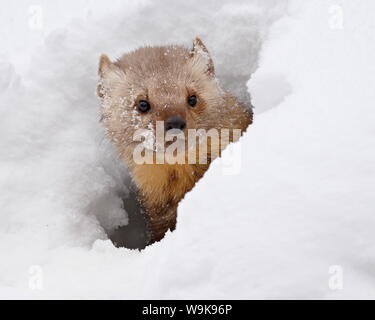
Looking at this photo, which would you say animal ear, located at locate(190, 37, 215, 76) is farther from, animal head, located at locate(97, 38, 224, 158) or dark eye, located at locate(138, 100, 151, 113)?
dark eye, located at locate(138, 100, 151, 113)

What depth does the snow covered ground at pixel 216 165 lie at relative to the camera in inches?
49.9

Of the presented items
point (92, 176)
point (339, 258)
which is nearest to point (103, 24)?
point (92, 176)

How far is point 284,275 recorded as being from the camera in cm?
122

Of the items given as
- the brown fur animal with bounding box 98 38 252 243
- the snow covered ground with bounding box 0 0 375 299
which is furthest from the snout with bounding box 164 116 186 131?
the snow covered ground with bounding box 0 0 375 299

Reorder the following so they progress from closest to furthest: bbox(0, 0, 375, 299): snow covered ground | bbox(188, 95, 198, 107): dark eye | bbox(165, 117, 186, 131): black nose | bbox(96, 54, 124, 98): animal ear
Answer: bbox(0, 0, 375, 299): snow covered ground
bbox(165, 117, 186, 131): black nose
bbox(188, 95, 198, 107): dark eye
bbox(96, 54, 124, 98): animal ear

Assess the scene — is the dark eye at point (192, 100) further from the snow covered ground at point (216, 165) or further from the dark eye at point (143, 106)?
the snow covered ground at point (216, 165)

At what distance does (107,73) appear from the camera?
2.81m

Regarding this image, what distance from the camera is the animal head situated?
8.26 feet

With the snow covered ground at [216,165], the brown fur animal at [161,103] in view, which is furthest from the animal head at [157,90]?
the snow covered ground at [216,165]

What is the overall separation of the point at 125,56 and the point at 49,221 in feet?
3.88

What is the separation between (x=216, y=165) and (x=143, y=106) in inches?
41.9

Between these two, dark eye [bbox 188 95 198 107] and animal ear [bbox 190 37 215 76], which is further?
animal ear [bbox 190 37 215 76]

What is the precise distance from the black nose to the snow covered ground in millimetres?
394

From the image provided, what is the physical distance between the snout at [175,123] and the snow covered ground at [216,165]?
0.39 m
